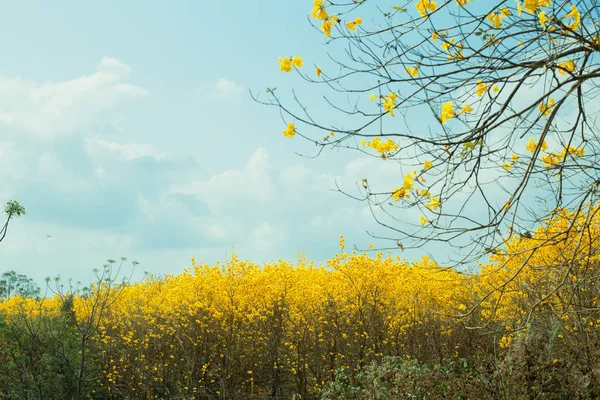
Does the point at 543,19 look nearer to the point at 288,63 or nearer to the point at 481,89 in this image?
the point at 481,89

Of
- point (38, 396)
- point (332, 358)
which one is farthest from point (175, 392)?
point (332, 358)

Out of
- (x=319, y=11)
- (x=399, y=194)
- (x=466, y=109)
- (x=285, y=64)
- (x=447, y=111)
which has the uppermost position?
(x=319, y=11)

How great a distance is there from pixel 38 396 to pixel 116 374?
3.77 ft

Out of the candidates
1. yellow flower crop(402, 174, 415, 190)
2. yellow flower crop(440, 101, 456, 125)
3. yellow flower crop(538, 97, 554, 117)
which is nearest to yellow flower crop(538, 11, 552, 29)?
yellow flower crop(538, 97, 554, 117)

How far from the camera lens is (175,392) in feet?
25.6

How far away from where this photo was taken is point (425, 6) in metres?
3.11

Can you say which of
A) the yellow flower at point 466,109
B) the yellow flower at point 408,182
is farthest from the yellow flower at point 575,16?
the yellow flower at point 408,182

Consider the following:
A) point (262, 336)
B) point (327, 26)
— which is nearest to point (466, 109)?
point (327, 26)

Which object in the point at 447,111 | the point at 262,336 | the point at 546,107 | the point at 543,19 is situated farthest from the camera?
the point at 262,336

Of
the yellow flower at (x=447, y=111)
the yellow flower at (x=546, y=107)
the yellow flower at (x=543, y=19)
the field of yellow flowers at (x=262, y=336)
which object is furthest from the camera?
the field of yellow flowers at (x=262, y=336)

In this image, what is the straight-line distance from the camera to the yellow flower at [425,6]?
10.1 ft

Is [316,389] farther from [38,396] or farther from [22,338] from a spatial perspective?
[22,338]

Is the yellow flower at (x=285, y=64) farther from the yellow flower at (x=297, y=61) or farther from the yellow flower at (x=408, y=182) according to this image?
the yellow flower at (x=408, y=182)

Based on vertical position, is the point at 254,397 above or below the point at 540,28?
below
